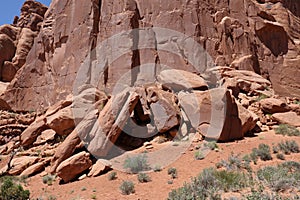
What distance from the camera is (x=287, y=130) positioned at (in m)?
13.8

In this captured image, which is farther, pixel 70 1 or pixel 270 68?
pixel 70 1

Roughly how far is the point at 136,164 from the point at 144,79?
723 cm

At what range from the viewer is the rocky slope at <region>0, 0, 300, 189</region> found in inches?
527

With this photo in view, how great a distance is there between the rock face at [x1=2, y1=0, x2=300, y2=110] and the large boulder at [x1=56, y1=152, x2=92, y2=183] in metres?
6.48

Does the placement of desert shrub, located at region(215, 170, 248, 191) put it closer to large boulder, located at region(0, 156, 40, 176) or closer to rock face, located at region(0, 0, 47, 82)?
large boulder, located at region(0, 156, 40, 176)

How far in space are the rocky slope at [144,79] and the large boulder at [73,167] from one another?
39mm

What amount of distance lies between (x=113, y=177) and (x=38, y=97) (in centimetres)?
1463

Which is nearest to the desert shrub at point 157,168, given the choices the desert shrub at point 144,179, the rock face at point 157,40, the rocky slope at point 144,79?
the desert shrub at point 144,179

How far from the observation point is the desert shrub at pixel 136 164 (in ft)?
36.1

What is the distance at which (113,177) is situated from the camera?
10555 millimetres

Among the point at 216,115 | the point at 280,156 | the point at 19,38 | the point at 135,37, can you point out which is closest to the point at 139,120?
the point at 216,115

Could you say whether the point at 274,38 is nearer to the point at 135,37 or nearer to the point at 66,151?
the point at 135,37

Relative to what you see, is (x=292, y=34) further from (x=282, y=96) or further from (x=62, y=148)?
(x=62, y=148)

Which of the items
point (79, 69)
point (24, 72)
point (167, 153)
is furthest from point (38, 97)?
point (167, 153)
